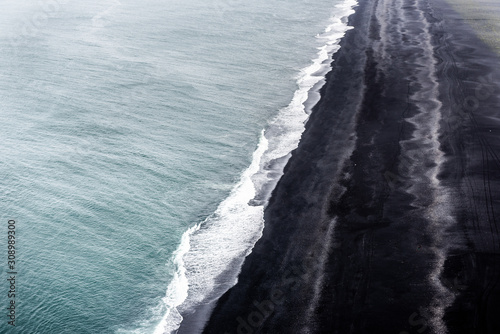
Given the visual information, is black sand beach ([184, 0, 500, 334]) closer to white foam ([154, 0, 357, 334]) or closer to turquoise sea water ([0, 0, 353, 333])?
white foam ([154, 0, 357, 334])

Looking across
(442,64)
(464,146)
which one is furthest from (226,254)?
(442,64)

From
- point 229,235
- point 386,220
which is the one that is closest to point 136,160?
point 229,235

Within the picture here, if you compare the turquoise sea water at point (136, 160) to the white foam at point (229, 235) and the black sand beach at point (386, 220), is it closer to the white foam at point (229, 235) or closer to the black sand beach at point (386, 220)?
the white foam at point (229, 235)

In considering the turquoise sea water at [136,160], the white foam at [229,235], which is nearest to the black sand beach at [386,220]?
the white foam at [229,235]

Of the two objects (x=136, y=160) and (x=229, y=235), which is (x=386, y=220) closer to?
(x=229, y=235)

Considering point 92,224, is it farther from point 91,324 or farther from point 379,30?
point 379,30

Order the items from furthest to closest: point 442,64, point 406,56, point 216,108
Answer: point 406,56 → point 442,64 → point 216,108
